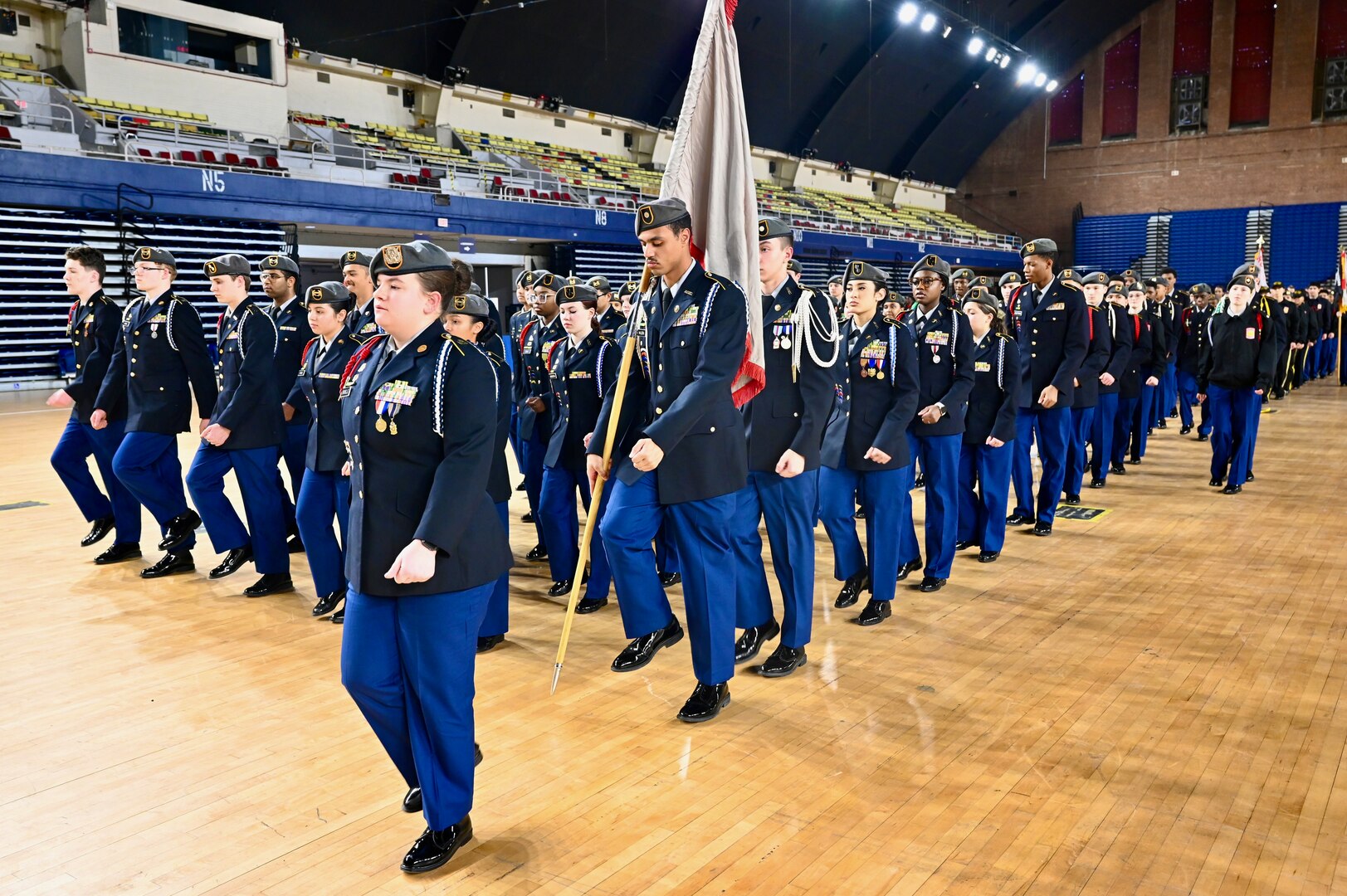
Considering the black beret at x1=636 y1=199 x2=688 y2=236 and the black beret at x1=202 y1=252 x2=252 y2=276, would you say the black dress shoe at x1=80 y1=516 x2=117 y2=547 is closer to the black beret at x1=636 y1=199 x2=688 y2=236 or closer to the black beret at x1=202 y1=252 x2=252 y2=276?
the black beret at x1=202 y1=252 x2=252 y2=276

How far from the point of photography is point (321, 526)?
443cm

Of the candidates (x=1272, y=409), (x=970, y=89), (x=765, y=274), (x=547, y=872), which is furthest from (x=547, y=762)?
(x=970, y=89)

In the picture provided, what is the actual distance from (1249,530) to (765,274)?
4.18m

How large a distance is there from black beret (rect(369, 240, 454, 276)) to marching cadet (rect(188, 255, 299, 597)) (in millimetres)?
2760

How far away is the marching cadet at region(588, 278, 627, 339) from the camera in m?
4.89

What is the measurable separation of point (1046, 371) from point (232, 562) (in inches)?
193

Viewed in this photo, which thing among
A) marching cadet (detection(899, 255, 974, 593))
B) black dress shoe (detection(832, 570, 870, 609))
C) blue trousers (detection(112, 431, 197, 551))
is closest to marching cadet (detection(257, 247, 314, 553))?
blue trousers (detection(112, 431, 197, 551))

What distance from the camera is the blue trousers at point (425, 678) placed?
2279 mm

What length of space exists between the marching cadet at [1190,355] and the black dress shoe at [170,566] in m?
8.94

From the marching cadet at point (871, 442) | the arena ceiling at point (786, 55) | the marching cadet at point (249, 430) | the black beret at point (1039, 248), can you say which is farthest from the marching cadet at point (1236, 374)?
the arena ceiling at point (786, 55)

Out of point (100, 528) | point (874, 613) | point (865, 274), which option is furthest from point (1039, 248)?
point (100, 528)

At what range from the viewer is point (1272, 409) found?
1296 centimetres

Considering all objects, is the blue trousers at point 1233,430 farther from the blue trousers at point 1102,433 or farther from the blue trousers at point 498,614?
the blue trousers at point 498,614

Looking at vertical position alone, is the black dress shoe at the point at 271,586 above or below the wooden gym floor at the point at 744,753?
above
